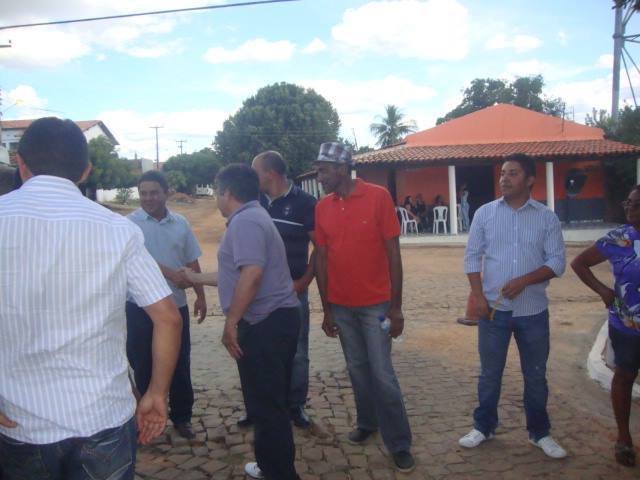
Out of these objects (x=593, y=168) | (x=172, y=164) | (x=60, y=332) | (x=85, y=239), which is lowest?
(x=60, y=332)

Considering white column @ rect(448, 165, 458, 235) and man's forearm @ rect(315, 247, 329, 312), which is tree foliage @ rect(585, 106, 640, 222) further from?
man's forearm @ rect(315, 247, 329, 312)

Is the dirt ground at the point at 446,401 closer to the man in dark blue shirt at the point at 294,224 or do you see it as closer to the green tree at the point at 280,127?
the man in dark blue shirt at the point at 294,224

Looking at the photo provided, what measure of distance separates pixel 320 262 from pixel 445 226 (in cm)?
1766

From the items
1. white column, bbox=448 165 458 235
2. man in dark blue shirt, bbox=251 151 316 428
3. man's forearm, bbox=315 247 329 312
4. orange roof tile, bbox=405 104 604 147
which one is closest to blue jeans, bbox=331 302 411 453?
man's forearm, bbox=315 247 329 312

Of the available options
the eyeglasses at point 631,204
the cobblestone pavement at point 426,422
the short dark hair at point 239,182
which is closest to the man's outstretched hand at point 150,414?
the short dark hair at point 239,182

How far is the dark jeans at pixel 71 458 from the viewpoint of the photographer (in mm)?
1783

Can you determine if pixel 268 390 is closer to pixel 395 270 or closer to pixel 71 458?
pixel 395 270

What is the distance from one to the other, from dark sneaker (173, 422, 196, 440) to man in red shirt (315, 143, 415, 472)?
1.33 m

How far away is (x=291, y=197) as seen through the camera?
4.23m

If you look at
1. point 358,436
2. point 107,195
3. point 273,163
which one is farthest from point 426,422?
point 107,195

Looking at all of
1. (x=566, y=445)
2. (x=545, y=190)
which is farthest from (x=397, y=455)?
(x=545, y=190)

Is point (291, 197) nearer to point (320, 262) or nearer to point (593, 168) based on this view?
point (320, 262)

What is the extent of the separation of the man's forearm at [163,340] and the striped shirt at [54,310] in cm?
16

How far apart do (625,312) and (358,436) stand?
6.18 feet
